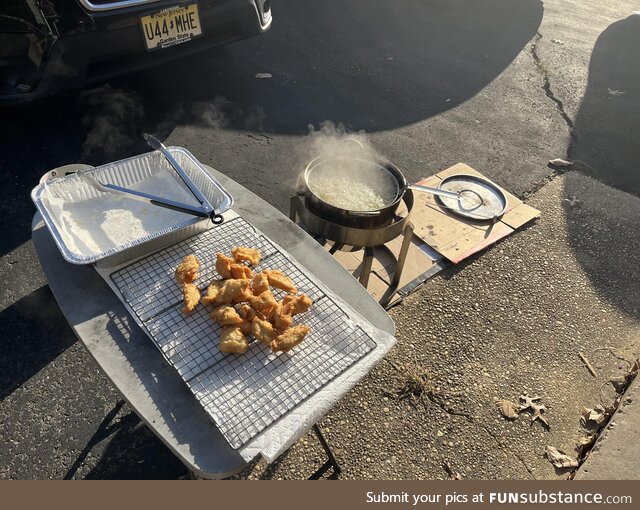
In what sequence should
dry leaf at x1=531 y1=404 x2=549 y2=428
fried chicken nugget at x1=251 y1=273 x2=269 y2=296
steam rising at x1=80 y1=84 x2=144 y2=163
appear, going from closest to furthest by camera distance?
fried chicken nugget at x1=251 y1=273 x2=269 y2=296 < dry leaf at x1=531 y1=404 x2=549 y2=428 < steam rising at x1=80 y1=84 x2=144 y2=163

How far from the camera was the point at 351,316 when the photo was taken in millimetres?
2098

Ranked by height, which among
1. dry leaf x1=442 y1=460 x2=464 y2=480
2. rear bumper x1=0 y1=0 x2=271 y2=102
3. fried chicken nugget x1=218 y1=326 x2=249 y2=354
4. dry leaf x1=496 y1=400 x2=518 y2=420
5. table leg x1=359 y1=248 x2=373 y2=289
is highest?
Result: rear bumper x1=0 y1=0 x2=271 y2=102

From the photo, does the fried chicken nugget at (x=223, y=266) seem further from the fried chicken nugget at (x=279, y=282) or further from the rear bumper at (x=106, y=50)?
the rear bumper at (x=106, y=50)

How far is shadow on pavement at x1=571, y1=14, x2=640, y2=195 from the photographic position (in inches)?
205

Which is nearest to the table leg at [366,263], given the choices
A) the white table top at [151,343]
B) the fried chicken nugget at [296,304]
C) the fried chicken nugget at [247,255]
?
the white table top at [151,343]

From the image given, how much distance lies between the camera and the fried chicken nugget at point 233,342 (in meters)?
1.83

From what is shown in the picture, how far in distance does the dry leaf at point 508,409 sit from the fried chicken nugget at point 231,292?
2.03 meters

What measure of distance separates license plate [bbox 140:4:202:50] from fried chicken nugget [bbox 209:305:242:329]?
10.7 feet

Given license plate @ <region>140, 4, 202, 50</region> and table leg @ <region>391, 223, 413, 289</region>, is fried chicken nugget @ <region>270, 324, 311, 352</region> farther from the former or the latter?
license plate @ <region>140, 4, 202, 50</region>

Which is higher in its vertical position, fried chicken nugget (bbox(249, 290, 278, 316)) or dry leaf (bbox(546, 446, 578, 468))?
fried chicken nugget (bbox(249, 290, 278, 316))

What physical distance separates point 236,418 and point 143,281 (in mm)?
855

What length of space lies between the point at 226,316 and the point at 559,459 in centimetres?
231

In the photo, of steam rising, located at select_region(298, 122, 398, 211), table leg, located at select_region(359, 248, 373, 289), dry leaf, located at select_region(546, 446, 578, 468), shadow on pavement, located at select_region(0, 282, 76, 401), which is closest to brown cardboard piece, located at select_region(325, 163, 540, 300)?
table leg, located at select_region(359, 248, 373, 289)

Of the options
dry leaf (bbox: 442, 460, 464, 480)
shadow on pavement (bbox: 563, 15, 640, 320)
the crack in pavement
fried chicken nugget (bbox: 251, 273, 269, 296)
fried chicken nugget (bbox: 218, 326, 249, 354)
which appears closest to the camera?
fried chicken nugget (bbox: 218, 326, 249, 354)
